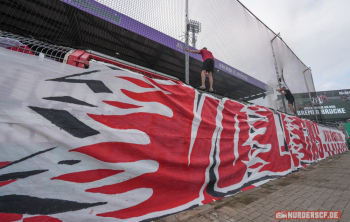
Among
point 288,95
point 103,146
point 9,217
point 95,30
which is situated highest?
point 95,30

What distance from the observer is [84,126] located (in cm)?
147

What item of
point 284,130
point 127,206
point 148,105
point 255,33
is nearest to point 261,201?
point 127,206

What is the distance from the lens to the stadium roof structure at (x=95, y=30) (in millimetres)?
5074

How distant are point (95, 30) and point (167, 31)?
547cm

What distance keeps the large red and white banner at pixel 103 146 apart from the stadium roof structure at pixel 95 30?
7.71 feet

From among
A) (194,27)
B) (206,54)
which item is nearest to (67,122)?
(206,54)

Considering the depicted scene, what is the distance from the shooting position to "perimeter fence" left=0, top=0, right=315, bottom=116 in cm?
345

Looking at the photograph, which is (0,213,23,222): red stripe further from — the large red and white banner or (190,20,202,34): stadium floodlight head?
(190,20,202,34): stadium floodlight head

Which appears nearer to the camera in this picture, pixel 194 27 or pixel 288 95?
pixel 194 27

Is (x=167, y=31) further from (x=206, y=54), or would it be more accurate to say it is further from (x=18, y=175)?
(x=18, y=175)

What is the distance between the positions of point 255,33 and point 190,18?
4.14m

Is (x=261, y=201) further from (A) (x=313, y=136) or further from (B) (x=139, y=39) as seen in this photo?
(B) (x=139, y=39)

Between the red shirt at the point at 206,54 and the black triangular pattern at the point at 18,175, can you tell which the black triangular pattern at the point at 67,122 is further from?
the red shirt at the point at 206,54

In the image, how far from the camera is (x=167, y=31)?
134 inches
